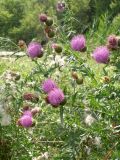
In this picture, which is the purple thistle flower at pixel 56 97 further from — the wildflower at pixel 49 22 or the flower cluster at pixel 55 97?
the wildflower at pixel 49 22

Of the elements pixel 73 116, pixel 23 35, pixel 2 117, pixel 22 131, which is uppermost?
pixel 73 116

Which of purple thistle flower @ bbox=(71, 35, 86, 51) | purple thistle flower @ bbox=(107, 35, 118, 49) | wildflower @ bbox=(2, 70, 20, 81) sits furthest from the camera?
wildflower @ bbox=(2, 70, 20, 81)

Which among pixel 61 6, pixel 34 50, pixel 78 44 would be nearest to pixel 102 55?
pixel 78 44

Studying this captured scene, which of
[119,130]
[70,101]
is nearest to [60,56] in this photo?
[70,101]

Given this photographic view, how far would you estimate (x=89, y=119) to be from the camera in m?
2.93

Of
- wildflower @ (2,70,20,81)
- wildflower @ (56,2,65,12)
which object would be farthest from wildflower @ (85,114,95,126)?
wildflower @ (56,2,65,12)

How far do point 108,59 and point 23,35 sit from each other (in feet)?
156

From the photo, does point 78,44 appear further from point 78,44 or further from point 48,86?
point 48,86

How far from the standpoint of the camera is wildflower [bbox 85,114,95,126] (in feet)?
9.51

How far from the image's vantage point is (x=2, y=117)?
3584 millimetres

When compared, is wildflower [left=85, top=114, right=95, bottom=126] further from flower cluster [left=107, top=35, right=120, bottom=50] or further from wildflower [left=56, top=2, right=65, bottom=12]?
wildflower [left=56, top=2, right=65, bottom=12]

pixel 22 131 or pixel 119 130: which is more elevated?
pixel 119 130

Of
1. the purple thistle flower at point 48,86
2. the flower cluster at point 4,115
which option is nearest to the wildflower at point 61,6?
the flower cluster at point 4,115

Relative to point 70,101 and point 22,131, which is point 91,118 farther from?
point 22,131
